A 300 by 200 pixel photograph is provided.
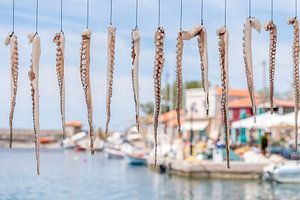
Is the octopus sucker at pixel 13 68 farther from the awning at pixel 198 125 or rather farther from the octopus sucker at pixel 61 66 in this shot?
the awning at pixel 198 125

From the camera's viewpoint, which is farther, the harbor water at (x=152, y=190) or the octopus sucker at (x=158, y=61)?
the harbor water at (x=152, y=190)

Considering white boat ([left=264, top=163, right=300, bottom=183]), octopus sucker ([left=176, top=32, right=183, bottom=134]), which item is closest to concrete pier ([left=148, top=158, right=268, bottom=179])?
white boat ([left=264, top=163, right=300, bottom=183])

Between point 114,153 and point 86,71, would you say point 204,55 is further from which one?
point 114,153

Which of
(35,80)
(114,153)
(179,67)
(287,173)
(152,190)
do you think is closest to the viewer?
(35,80)

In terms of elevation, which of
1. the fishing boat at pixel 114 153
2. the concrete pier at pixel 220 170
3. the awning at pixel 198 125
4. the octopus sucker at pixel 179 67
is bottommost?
the fishing boat at pixel 114 153

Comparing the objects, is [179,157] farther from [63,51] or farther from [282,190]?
[63,51]

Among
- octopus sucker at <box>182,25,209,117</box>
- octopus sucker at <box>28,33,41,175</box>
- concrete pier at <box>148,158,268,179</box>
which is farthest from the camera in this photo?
concrete pier at <box>148,158,268,179</box>

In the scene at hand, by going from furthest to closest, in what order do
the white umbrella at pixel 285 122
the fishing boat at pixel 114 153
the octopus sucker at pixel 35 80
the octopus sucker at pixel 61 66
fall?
the fishing boat at pixel 114 153 → the white umbrella at pixel 285 122 → the octopus sucker at pixel 61 66 → the octopus sucker at pixel 35 80

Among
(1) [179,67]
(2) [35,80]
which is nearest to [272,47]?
(1) [179,67]

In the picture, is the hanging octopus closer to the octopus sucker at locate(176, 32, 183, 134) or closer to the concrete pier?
the octopus sucker at locate(176, 32, 183, 134)

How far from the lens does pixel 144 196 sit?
43.9m

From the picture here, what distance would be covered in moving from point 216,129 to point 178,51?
303 ft

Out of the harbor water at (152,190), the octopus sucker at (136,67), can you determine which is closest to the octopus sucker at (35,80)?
the octopus sucker at (136,67)

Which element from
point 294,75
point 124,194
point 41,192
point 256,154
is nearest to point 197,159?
point 256,154
